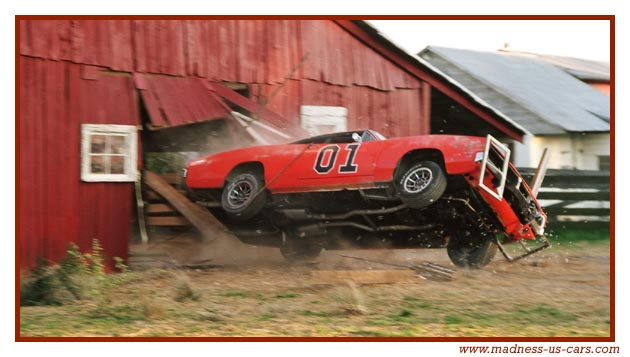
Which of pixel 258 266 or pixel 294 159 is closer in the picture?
pixel 294 159

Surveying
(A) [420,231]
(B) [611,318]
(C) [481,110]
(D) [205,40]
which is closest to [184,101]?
(D) [205,40]

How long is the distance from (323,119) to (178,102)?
268 centimetres

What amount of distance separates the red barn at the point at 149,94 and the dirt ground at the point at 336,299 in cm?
136

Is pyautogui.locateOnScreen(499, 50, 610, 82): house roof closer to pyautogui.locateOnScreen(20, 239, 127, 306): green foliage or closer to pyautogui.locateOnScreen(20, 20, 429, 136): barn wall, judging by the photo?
pyautogui.locateOnScreen(20, 20, 429, 136): barn wall

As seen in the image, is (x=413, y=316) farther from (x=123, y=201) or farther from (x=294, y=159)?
(x=123, y=201)

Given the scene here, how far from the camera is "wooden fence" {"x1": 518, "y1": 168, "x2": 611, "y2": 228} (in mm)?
18016

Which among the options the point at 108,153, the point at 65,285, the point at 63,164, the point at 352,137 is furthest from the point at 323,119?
the point at 65,285

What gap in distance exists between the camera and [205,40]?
45.0 feet

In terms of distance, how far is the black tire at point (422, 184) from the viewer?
10625 mm

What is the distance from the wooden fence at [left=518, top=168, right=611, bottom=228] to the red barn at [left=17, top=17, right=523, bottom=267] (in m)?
3.98

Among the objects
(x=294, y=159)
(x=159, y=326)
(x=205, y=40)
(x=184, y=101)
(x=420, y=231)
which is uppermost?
(x=205, y=40)

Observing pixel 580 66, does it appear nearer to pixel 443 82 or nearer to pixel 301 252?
pixel 443 82

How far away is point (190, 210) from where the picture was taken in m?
13.0

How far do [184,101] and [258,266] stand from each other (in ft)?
9.52
